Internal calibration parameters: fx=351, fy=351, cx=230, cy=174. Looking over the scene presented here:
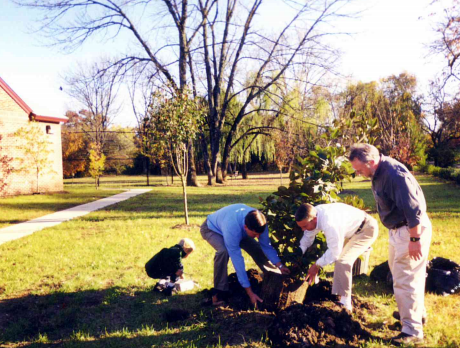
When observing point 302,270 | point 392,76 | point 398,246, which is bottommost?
point 302,270

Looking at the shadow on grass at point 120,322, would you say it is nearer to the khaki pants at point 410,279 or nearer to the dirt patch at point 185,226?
the khaki pants at point 410,279

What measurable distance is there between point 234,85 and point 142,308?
2437 cm

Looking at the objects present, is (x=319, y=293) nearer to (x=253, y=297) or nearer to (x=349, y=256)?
(x=349, y=256)

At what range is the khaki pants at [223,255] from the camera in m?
4.59

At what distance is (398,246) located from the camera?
12.0ft

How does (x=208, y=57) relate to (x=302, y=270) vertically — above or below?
above

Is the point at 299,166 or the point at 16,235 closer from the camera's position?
the point at 299,166

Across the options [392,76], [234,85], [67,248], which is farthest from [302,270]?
[392,76]

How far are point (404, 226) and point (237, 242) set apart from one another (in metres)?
1.86

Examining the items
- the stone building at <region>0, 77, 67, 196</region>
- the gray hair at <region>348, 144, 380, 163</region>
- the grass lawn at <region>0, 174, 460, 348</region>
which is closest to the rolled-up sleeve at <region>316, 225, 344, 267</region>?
the gray hair at <region>348, 144, 380, 163</region>

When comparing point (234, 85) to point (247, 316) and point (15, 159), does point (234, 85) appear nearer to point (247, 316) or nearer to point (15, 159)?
point (15, 159)

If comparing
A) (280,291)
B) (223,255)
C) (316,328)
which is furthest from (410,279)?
(223,255)

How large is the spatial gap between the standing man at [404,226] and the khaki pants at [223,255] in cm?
169

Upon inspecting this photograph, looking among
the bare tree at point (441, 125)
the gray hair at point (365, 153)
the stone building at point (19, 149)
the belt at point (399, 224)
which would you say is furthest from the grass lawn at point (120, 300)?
the bare tree at point (441, 125)
